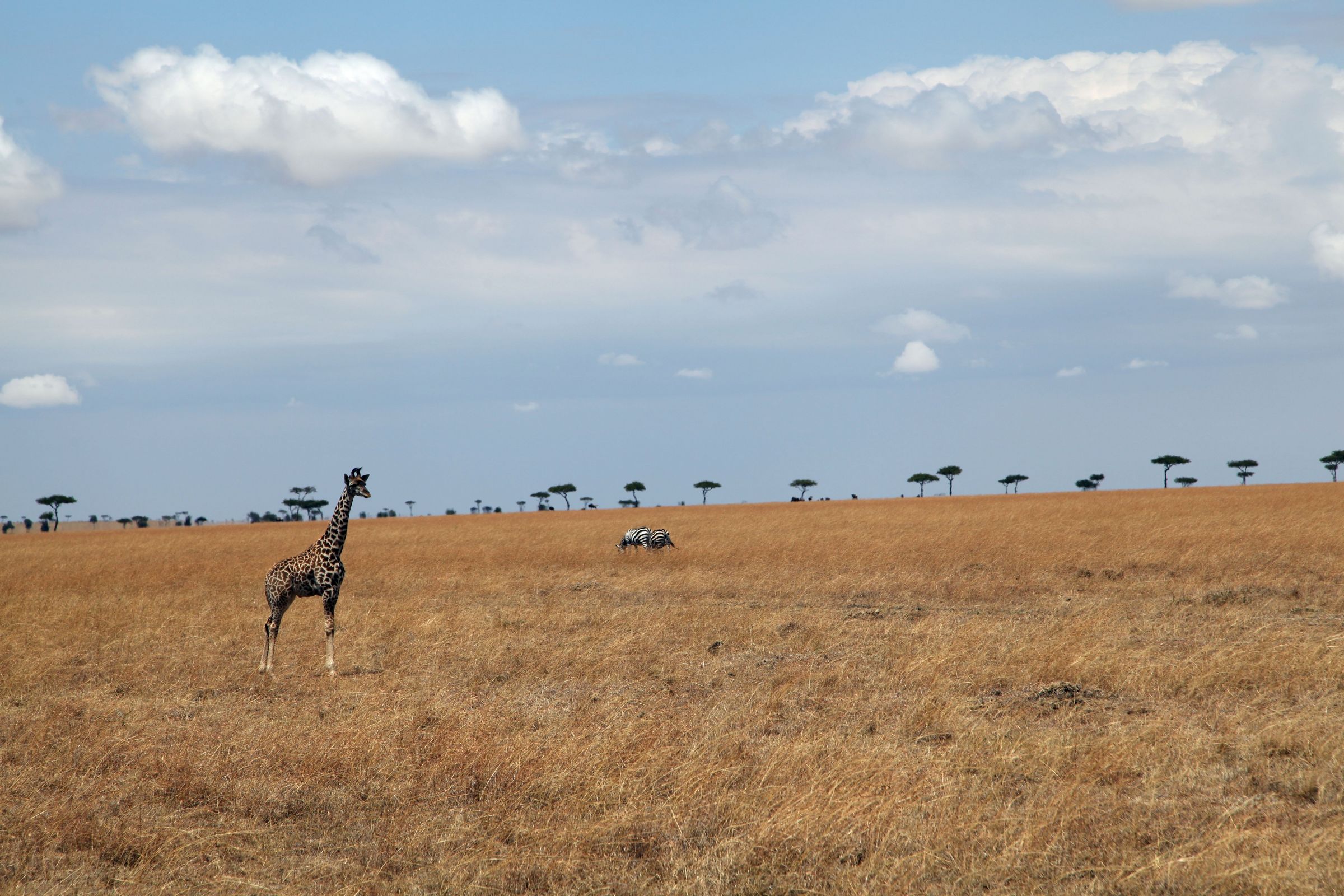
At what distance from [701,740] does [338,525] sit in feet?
26.5

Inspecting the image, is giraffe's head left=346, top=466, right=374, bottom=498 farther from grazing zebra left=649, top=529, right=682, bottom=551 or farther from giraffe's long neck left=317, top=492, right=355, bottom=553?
grazing zebra left=649, top=529, right=682, bottom=551

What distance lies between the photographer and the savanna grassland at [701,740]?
667 cm

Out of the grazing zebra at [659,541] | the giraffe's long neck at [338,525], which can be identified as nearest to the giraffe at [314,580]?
the giraffe's long neck at [338,525]

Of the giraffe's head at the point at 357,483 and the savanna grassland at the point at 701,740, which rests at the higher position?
the giraffe's head at the point at 357,483

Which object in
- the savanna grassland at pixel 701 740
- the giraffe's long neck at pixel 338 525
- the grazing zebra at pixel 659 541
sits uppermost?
the giraffe's long neck at pixel 338 525

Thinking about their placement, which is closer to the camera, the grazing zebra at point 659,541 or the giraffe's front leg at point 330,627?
the giraffe's front leg at point 330,627

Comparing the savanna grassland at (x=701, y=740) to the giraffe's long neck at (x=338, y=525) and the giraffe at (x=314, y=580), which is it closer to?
the giraffe at (x=314, y=580)

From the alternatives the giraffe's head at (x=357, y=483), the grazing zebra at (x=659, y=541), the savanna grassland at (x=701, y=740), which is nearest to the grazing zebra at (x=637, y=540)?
the grazing zebra at (x=659, y=541)

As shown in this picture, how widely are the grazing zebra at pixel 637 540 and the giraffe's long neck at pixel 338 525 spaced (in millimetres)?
19095

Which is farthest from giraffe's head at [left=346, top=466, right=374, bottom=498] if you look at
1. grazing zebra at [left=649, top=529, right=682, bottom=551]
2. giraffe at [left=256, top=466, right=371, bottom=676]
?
grazing zebra at [left=649, top=529, right=682, bottom=551]

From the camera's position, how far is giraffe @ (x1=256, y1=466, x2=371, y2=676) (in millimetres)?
14047

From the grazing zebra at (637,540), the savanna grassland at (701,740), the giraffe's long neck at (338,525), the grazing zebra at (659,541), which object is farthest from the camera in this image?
the grazing zebra at (637,540)

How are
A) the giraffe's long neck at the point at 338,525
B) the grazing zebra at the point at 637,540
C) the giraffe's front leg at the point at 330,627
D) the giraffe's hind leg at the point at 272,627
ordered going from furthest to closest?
the grazing zebra at the point at 637,540
the giraffe's long neck at the point at 338,525
the giraffe's hind leg at the point at 272,627
the giraffe's front leg at the point at 330,627

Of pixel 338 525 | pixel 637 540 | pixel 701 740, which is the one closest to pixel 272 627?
pixel 338 525
